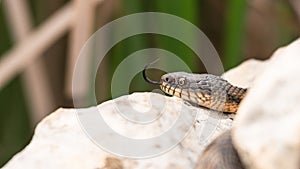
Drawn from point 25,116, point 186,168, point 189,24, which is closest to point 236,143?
point 186,168

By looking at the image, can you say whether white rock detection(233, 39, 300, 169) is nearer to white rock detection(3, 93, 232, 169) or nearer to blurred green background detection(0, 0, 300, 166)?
white rock detection(3, 93, 232, 169)

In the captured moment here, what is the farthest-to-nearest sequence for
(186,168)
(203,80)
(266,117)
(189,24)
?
(189,24), (203,80), (186,168), (266,117)

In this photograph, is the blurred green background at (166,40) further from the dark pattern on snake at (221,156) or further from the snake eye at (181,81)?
the dark pattern on snake at (221,156)

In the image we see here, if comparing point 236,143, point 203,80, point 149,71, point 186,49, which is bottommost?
point 149,71

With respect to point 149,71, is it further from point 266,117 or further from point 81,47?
point 266,117

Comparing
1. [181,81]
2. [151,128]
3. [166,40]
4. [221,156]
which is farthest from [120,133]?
[166,40]

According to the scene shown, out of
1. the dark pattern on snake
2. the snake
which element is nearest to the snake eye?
the snake
